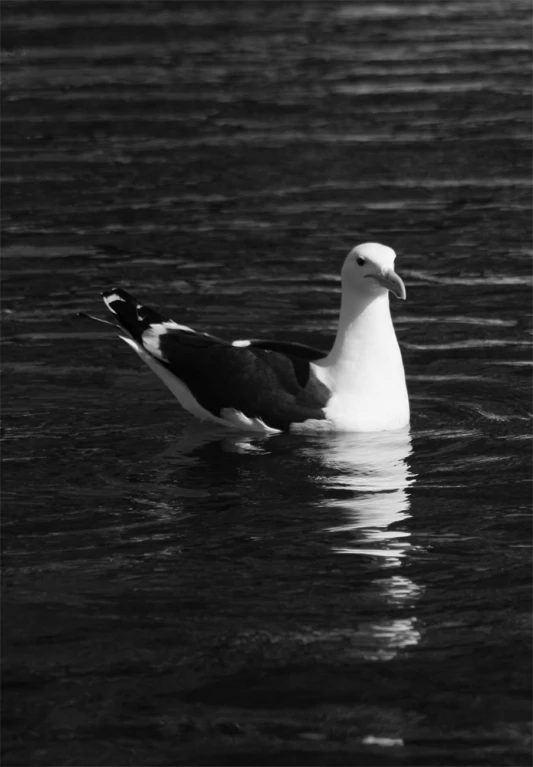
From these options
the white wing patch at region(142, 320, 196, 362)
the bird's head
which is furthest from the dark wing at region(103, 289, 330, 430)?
the bird's head

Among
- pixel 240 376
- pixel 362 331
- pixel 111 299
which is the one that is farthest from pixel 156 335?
pixel 362 331

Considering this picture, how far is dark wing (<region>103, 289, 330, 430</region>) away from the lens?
37.8 ft

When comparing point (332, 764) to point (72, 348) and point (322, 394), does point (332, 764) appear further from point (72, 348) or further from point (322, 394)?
point (72, 348)

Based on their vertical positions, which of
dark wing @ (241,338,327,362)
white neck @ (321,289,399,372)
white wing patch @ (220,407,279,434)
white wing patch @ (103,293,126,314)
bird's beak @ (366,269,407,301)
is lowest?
white wing patch @ (220,407,279,434)

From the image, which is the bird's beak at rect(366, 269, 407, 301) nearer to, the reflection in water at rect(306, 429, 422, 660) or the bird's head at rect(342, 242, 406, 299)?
the bird's head at rect(342, 242, 406, 299)

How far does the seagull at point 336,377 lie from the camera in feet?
37.5

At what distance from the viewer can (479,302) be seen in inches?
579

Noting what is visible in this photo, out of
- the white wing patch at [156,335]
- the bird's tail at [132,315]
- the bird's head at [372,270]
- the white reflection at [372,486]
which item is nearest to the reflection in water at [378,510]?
the white reflection at [372,486]

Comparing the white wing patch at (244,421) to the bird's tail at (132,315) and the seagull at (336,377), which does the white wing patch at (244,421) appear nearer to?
the seagull at (336,377)

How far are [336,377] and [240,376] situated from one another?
0.74 m

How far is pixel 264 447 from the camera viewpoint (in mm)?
11500

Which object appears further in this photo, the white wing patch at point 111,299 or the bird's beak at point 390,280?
the white wing patch at point 111,299

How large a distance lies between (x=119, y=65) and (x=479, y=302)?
43.6 feet

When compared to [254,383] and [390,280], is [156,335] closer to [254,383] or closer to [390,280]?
[254,383]
